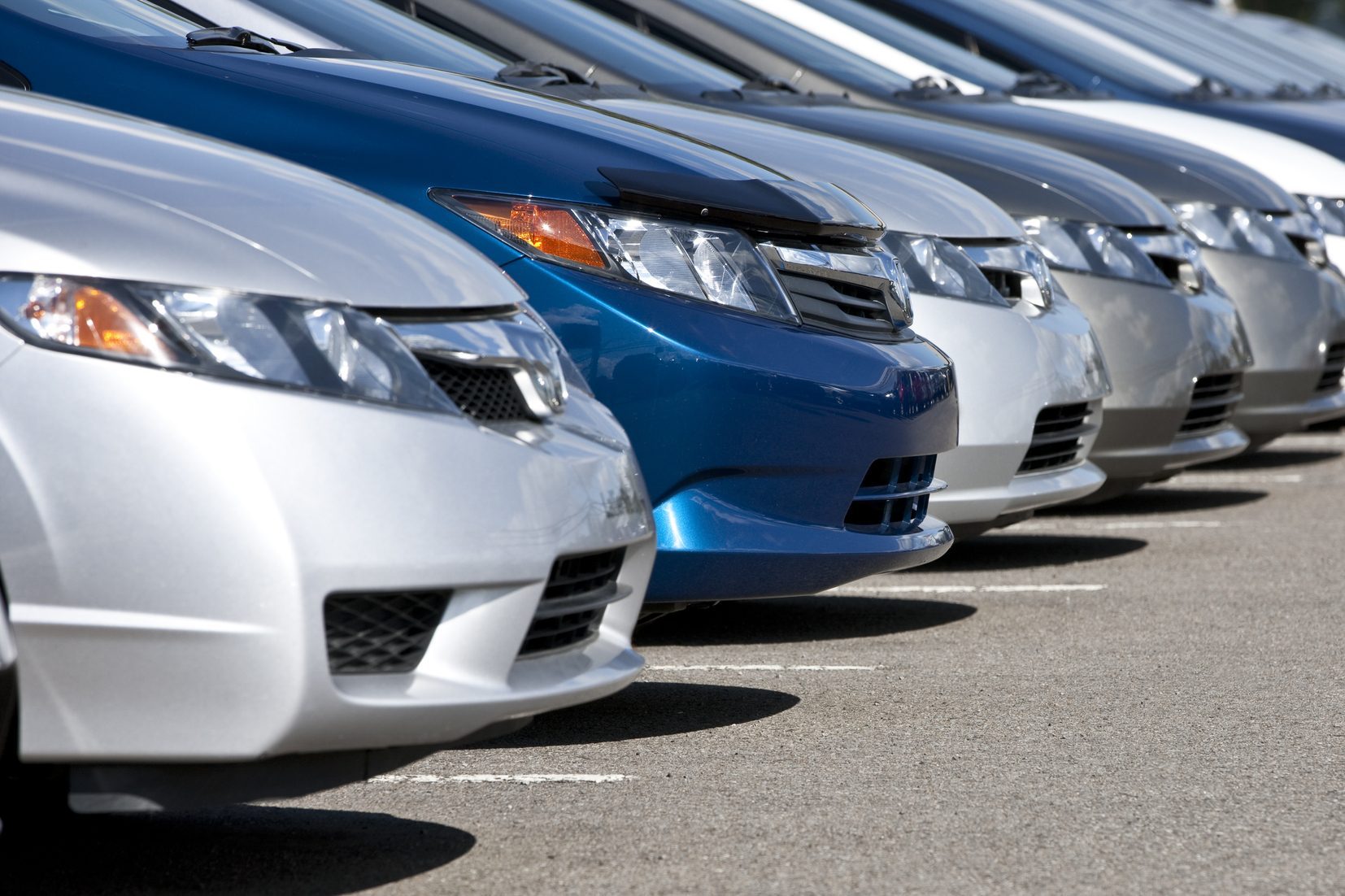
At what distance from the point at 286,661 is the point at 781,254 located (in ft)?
6.93

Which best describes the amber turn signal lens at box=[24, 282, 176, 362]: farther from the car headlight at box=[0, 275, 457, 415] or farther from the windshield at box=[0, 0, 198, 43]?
the windshield at box=[0, 0, 198, 43]

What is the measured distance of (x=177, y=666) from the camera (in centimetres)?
286

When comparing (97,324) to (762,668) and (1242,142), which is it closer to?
(762,668)

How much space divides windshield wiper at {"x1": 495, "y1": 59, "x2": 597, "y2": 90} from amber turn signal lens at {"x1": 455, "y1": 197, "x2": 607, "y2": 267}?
1.58 metres

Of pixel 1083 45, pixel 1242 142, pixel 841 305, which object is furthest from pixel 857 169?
pixel 1083 45

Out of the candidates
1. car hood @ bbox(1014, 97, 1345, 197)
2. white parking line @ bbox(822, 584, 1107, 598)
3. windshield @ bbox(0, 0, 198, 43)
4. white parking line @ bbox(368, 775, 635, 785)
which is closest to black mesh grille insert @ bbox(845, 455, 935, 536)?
white parking line @ bbox(368, 775, 635, 785)

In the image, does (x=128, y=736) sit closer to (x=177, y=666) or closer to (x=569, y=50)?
(x=177, y=666)

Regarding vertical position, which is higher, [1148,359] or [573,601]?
[573,601]

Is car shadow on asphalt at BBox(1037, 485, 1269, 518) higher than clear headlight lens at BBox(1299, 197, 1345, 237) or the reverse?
the reverse

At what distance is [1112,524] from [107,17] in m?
4.61

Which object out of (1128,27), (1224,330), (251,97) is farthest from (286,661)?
(1128,27)

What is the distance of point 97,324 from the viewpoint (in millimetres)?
2863

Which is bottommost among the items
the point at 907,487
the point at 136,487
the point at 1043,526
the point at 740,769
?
the point at 1043,526

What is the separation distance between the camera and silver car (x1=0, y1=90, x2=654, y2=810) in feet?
9.25
